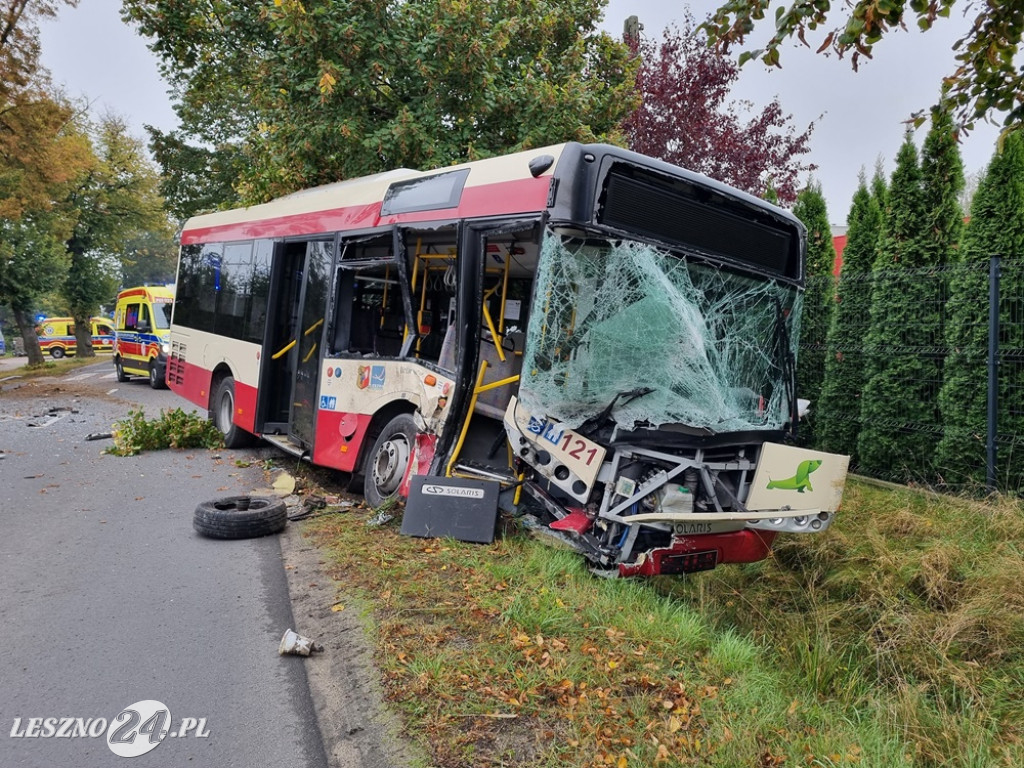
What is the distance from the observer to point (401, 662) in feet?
11.9

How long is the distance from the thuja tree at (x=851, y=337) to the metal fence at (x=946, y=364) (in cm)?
2

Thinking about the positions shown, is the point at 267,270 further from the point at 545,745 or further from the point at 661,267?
the point at 545,745

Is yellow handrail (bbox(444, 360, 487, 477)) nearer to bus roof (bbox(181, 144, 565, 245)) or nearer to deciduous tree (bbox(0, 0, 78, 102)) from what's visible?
bus roof (bbox(181, 144, 565, 245))

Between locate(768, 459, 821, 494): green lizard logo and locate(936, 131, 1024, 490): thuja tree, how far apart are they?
325 cm

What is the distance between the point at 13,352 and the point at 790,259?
57201 mm

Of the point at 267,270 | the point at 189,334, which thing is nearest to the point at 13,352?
the point at 189,334

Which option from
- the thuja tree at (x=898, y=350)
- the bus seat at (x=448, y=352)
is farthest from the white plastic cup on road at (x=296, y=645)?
the thuja tree at (x=898, y=350)

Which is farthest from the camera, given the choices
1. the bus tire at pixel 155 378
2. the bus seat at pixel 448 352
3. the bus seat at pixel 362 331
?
the bus tire at pixel 155 378

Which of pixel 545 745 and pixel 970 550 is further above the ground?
pixel 970 550

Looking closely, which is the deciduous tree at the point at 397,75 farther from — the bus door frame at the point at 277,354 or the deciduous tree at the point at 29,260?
the deciduous tree at the point at 29,260

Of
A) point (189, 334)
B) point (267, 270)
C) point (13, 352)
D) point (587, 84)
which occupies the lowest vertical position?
point (13, 352)

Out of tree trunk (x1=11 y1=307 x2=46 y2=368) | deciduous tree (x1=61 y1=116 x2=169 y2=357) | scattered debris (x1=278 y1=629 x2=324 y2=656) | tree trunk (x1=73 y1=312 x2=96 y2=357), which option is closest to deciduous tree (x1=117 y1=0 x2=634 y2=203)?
scattered debris (x1=278 y1=629 x2=324 y2=656)

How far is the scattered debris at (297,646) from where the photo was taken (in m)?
3.95

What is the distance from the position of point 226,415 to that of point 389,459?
4.69m
